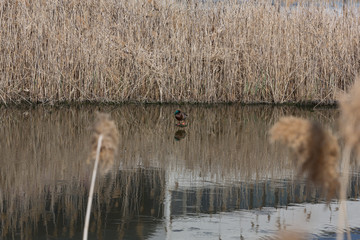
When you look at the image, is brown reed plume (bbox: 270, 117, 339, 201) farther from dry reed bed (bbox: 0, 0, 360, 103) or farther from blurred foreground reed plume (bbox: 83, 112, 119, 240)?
dry reed bed (bbox: 0, 0, 360, 103)

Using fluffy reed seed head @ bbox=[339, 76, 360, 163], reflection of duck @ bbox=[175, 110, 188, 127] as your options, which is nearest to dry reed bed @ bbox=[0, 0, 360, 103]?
reflection of duck @ bbox=[175, 110, 188, 127]

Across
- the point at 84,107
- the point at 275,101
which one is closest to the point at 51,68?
the point at 84,107

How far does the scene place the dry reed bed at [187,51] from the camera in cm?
868

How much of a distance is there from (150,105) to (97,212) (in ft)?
19.4

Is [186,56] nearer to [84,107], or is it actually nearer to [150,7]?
[150,7]

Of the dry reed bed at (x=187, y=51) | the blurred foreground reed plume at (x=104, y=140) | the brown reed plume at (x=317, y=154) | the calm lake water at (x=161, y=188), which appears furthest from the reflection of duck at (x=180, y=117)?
the brown reed plume at (x=317, y=154)

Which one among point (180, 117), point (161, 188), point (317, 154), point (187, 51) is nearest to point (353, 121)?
point (317, 154)

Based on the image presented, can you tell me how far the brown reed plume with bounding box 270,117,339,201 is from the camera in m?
1.31

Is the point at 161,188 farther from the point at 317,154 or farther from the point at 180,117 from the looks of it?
the point at 180,117

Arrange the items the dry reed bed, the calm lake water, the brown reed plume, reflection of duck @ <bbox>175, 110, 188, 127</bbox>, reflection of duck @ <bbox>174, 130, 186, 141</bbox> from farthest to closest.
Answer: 1. the dry reed bed
2. reflection of duck @ <bbox>175, 110, 188, 127</bbox>
3. reflection of duck @ <bbox>174, 130, 186, 141</bbox>
4. the calm lake water
5. the brown reed plume

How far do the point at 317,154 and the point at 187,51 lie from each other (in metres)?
7.94

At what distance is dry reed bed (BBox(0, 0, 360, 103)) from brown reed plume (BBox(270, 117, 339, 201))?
297 inches

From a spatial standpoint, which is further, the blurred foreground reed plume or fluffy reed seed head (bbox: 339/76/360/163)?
the blurred foreground reed plume

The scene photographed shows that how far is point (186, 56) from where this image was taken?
9.05 metres
